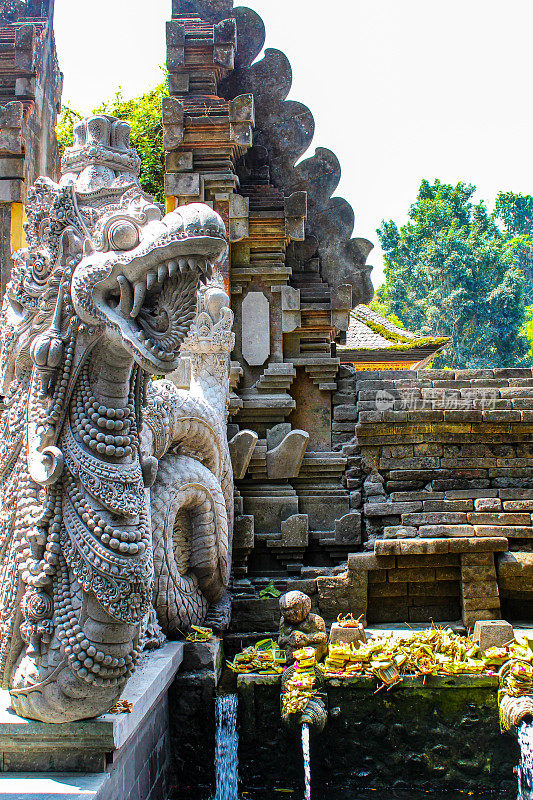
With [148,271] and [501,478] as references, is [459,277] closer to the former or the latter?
[501,478]

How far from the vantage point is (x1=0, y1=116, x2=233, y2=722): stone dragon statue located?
311cm

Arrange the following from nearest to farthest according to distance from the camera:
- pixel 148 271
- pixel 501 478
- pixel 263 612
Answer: pixel 148 271, pixel 263 612, pixel 501 478

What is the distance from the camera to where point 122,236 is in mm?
3141

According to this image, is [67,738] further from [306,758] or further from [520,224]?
[520,224]

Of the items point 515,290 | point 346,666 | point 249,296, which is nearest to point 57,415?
point 346,666

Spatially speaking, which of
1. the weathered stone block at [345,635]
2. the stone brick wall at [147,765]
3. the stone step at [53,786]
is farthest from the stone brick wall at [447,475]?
the stone step at [53,786]

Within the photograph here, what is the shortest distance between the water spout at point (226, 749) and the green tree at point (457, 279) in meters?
26.7

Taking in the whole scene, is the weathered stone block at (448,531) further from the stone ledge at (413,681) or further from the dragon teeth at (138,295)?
the dragon teeth at (138,295)

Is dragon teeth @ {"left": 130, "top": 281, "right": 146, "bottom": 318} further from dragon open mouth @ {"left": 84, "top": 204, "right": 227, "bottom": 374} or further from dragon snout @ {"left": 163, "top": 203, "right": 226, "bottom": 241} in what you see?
dragon snout @ {"left": 163, "top": 203, "right": 226, "bottom": 241}

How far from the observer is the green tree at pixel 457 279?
33.3 m

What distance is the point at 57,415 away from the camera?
3.34 meters

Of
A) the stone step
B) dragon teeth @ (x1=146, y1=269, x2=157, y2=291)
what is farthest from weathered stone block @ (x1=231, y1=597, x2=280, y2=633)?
dragon teeth @ (x1=146, y1=269, x2=157, y2=291)

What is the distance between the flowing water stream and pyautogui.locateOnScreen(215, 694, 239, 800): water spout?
177 cm

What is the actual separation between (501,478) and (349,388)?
153cm
